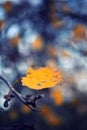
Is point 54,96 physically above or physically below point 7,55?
below

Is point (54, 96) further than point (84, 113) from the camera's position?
No

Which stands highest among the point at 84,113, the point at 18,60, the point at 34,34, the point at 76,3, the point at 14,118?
the point at 76,3

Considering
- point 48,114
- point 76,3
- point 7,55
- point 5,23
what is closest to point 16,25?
point 5,23

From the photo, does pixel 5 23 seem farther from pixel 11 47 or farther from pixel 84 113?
pixel 84 113

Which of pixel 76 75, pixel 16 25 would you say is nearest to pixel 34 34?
pixel 16 25

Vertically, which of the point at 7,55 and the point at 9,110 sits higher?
the point at 7,55

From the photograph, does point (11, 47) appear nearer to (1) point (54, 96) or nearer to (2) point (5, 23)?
(2) point (5, 23)
